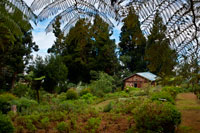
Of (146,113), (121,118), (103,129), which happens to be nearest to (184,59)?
(146,113)

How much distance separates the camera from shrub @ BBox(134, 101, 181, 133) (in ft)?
13.1

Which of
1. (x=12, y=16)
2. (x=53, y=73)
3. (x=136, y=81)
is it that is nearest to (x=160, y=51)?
(x=12, y=16)

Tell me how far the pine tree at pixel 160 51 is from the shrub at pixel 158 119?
2.42m

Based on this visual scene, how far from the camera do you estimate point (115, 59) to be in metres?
20.6

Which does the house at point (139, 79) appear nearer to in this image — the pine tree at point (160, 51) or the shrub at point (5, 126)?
the shrub at point (5, 126)

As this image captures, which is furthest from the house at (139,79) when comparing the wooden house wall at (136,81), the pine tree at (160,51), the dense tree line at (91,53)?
the pine tree at (160,51)

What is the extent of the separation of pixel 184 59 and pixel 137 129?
3063 mm

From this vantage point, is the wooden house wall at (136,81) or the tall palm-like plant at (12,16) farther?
the wooden house wall at (136,81)

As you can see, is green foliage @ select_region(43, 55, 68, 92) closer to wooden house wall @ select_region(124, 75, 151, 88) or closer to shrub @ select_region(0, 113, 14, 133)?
wooden house wall @ select_region(124, 75, 151, 88)

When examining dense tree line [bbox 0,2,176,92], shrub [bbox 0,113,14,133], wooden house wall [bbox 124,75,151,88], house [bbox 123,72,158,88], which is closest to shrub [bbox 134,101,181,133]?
dense tree line [bbox 0,2,176,92]

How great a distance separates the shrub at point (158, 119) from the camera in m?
4.00

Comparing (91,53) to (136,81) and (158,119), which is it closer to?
(158,119)

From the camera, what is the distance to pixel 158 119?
3.96m

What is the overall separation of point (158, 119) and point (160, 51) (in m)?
2.64
